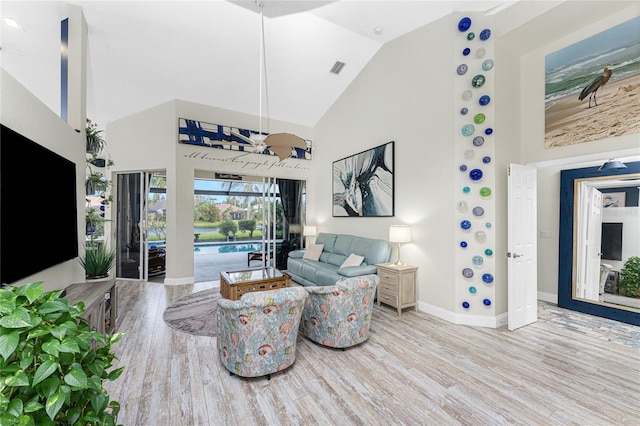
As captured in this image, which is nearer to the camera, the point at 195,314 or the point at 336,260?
the point at 195,314

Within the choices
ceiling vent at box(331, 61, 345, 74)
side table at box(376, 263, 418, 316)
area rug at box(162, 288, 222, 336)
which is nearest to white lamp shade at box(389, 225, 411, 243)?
side table at box(376, 263, 418, 316)

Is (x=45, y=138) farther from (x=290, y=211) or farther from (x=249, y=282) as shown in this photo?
(x=290, y=211)

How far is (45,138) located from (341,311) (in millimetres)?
3258

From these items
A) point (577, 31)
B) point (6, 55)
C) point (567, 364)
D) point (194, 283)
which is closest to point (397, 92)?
point (577, 31)

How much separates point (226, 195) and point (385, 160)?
4.00 meters

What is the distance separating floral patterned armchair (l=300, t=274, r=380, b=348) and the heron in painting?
11.0 ft

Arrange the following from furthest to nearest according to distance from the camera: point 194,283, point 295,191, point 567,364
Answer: point 295,191 → point 194,283 → point 567,364

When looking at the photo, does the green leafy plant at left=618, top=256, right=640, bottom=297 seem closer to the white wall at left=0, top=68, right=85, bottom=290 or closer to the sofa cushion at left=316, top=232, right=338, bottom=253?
the sofa cushion at left=316, top=232, right=338, bottom=253

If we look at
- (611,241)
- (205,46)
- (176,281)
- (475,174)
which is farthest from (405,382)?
(205,46)

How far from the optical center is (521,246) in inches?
142

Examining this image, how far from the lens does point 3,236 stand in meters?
1.76

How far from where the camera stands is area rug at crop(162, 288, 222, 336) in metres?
3.50

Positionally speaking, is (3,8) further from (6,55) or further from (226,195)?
(226,195)

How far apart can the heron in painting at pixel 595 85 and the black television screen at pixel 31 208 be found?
5.54 metres
